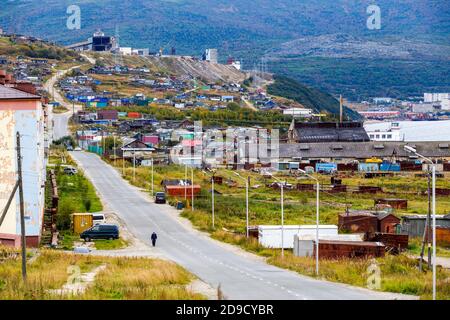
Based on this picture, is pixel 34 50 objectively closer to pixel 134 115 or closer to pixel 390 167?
pixel 134 115

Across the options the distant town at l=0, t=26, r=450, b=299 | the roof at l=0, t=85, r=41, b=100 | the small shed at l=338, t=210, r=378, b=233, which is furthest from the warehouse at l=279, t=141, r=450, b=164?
the roof at l=0, t=85, r=41, b=100

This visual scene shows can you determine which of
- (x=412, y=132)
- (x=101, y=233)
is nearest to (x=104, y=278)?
(x=101, y=233)

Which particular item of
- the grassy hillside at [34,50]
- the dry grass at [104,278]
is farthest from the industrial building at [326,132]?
the grassy hillside at [34,50]

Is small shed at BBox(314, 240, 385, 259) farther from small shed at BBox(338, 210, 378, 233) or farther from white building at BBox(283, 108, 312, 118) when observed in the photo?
white building at BBox(283, 108, 312, 118)

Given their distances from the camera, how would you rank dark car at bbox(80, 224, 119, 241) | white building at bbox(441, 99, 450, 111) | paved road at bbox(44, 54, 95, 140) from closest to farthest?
dark car at bbox(80, 224, 119, 241) < paved road at bbox(44, 54, 95, 140) < white building at bbox(441, 99, 450, 111)

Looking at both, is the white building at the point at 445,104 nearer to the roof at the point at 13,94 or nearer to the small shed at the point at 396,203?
the small shed at the point at 396,203
